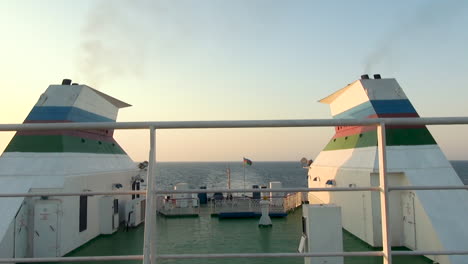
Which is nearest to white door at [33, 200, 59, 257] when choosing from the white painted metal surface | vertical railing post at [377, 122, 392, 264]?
the white painted metal surface

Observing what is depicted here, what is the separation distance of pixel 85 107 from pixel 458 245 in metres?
11.3

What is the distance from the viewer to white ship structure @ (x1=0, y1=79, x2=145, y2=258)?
27.3 ft

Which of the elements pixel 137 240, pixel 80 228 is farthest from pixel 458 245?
pixel 80 228

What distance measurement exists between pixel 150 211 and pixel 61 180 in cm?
811

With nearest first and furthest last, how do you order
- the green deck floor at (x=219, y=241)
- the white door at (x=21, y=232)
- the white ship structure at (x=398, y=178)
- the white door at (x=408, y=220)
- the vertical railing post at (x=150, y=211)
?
the vertical railing post at (x=150, y=211) → the white door at (x=21, y=232) → the green deck floor at (x=219, y=241) → the white ship structure at (x=398, y=178) → the white door at (x=408, y=220)

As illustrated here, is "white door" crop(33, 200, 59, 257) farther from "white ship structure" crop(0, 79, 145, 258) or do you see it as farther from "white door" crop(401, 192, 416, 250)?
"white door" crop(401, 192, 416, 250)

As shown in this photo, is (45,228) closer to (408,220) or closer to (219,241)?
(219,241)

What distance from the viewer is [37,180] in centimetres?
885

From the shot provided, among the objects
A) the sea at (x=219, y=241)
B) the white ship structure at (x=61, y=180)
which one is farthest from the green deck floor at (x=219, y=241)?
the white ship structure at (x=61, y=180)

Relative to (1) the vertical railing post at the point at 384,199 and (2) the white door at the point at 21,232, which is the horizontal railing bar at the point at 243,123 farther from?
(2) the white door at the point at 21,232

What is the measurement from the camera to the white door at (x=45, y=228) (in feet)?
27.3

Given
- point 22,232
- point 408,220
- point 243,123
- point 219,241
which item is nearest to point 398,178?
point 408,220

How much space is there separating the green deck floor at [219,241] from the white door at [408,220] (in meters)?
0.79

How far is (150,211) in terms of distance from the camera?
188 centimetres
